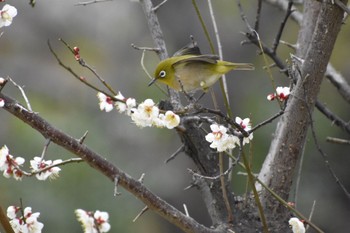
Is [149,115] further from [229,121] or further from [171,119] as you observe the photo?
[229,121]

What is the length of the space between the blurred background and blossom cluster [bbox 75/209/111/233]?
124 inches

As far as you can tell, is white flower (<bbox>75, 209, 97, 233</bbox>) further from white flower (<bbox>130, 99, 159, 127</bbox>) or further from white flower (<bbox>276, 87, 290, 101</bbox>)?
white flower (<bbox>276, 87, 290, 101</bbox>)

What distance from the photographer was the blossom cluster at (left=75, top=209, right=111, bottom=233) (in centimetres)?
143

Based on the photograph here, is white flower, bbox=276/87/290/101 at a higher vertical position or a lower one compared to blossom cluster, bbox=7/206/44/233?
higher

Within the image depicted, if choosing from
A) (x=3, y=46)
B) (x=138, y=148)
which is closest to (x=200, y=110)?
(x=138, y=148)

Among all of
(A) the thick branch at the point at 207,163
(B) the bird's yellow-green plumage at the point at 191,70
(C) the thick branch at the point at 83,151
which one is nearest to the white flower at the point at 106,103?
(C) the thick branch at the point at 83,151

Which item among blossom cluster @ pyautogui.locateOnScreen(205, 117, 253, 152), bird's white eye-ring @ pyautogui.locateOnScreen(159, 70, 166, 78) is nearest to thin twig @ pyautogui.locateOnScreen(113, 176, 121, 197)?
blossom cluster @ pyautogui.locateOnScreen(205, 117, 253, 152)

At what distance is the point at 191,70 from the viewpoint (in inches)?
92.7

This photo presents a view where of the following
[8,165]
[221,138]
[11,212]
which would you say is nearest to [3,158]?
[8,165]

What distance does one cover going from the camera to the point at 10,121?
6402mm

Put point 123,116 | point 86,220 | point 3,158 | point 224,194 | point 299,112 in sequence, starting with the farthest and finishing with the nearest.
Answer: point 123,116 < point 299,112 < point 224,194 < point 3,158 < point 86,220

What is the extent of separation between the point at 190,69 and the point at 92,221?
1017 mm

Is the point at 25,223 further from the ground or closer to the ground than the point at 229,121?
closer to the ground

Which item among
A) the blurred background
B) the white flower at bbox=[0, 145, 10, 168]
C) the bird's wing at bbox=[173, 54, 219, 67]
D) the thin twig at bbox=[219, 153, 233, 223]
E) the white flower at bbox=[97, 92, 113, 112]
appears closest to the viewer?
the white flower at bbox=[0, 145, 10, 168]
